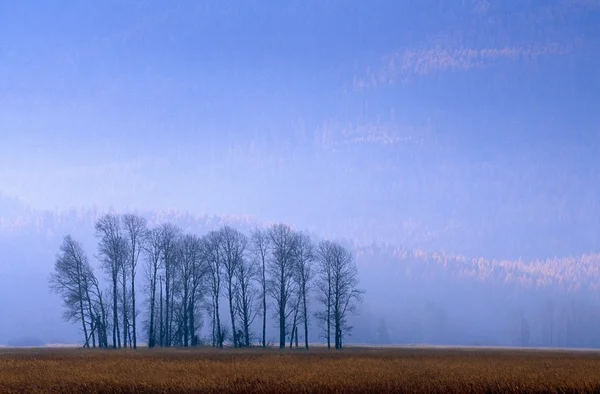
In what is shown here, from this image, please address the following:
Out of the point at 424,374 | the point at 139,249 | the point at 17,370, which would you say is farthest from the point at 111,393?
the point at 139,249

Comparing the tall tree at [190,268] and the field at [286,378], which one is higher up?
the tall tree at [190,268]

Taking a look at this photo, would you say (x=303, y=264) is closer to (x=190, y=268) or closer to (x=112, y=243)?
(x=190, y=268)

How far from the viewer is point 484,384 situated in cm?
3206

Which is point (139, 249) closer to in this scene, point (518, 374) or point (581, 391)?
point (518, 374)

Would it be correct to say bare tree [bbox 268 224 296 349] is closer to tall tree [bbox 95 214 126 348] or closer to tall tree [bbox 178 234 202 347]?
tall tree [bbox 178 234 202 347]

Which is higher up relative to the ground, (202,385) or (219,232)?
(219,232)

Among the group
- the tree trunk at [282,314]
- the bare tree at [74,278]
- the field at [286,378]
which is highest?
the bare tree at [74,278]

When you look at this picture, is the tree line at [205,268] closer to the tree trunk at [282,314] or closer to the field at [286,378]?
the tree trunk at [282,314]

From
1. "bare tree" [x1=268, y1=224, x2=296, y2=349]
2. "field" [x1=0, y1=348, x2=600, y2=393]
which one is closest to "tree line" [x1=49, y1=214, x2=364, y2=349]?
"bare tree" [x1=268, y1=224, x2=296, y2=349]

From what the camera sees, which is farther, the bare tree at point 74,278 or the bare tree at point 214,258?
the bare tree at point 214,258

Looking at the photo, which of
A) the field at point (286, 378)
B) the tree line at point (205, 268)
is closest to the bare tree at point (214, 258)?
the tree line at point (205, 268)

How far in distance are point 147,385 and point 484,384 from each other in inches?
554

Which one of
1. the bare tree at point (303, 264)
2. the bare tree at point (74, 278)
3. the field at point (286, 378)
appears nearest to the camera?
the field at point (286, 378)

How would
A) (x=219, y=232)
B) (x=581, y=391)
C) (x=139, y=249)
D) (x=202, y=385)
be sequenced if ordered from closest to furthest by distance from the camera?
(x=581, y=391)
(x=202, y=385)
(x=139, y=249)
(x=219, y=232)
